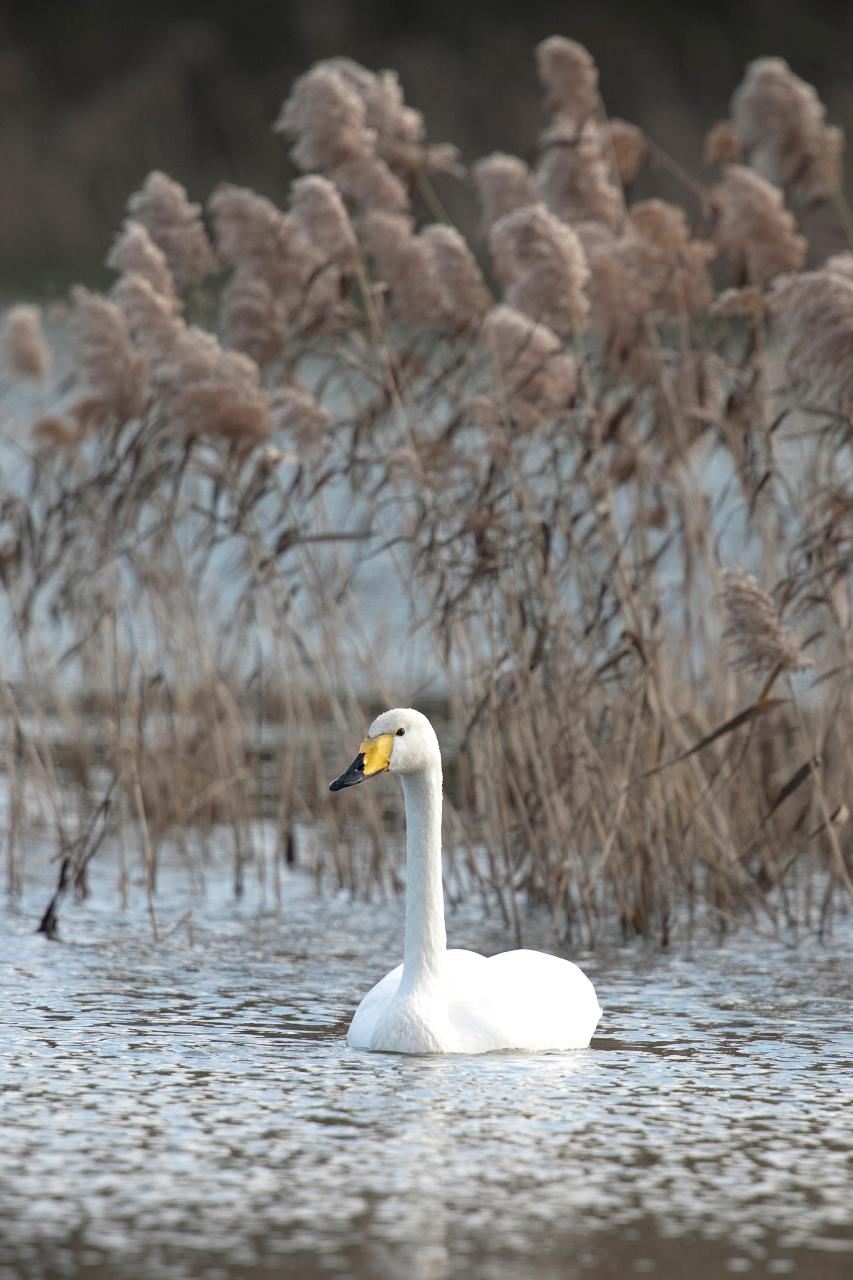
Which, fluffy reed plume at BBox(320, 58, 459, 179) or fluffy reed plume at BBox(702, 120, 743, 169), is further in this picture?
fluffy reed plume at BBox(702, 120, 743, 169)

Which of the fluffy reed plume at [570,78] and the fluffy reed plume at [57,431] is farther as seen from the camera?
the fluffy reed plume at [57,431]

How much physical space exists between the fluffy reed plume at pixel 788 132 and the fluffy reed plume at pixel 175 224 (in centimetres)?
228

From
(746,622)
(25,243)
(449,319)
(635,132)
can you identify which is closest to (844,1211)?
(746,622)

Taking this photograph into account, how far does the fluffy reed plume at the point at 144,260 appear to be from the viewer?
9891 mm

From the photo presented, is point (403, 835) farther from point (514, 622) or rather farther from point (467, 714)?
point (514, 622)

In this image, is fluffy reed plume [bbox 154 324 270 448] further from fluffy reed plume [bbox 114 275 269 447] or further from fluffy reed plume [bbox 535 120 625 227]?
fluffy reed plume [bbox 535 120 625 227]

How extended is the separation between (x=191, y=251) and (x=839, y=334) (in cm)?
351

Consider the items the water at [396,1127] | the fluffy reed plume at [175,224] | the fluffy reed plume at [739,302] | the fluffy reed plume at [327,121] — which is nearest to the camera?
the water at [396,1127]

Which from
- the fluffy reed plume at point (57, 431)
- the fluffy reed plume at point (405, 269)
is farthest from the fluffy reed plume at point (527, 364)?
the fluffy reed plume at point (57, 431)

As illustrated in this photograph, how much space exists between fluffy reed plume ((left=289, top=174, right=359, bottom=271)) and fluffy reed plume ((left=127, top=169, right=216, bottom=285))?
1.05 meters

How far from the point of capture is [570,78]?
32.6ft

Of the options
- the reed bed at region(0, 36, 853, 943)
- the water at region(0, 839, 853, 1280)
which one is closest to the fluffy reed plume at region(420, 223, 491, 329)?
the reed bed at region(0, 36, 853, 943)

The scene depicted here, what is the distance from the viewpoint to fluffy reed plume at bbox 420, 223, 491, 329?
9299 millimetres

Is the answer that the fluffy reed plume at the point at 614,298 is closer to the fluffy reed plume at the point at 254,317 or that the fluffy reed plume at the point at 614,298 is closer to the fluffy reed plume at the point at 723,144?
the fluffy reed plume at the point at 723,144
